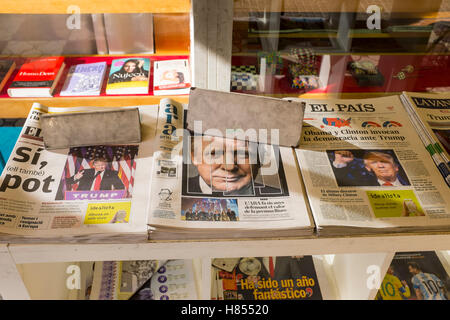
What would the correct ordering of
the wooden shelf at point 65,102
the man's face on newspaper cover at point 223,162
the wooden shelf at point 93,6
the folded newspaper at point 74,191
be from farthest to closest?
the wooden shelf at point 65,102 → the wooden shelf at point 93,6 → the man's face on newspaper cover at point 223,162 → the folded newspaper at point 74,191

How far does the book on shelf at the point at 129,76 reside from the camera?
4.22 feet

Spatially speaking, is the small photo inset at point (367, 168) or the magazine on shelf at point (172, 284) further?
the magazine on shelf at point (172, 284)

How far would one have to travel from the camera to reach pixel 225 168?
0.88 metres

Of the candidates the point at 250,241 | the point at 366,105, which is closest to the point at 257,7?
the point at 366,105

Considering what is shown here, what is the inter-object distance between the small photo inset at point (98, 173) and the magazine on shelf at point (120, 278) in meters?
0.43

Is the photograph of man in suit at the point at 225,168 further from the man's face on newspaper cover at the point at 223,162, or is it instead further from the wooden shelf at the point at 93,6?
the wooden shelf at the point at 93,6

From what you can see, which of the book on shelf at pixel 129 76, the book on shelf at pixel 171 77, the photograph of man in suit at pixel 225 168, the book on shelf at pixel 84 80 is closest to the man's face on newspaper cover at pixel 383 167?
the photograph of man in suit at pixel 225 168

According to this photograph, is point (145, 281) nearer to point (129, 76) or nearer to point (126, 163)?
point (126, 163)

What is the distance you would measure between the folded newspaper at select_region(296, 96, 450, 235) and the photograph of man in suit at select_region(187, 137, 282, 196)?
116mm

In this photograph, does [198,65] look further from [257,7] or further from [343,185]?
[343,185]

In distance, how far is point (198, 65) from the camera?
1081mm

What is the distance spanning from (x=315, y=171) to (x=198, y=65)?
45 centimetres

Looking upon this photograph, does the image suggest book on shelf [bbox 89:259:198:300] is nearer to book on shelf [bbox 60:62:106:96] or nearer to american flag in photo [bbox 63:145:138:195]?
american flag in photo [bbox 63:145:138:195]

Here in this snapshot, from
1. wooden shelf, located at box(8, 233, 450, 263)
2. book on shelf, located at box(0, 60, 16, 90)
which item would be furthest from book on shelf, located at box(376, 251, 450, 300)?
book on shelf, located at box(0, 60, 16, 90)
